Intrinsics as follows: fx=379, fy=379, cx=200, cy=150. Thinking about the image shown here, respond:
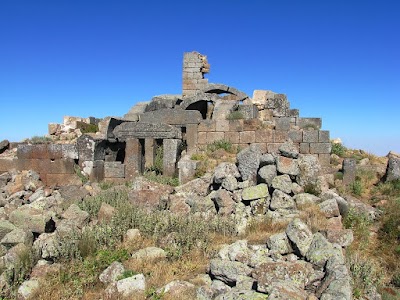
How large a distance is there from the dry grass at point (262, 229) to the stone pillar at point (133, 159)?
5089mm

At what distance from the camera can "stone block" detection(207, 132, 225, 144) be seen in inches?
453

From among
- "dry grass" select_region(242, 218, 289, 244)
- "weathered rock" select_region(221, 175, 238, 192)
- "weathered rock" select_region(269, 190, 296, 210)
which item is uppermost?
"weathered rock" select_region(221, 175, 238, 192)

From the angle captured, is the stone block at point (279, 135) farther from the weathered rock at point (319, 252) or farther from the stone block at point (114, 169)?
the weathered rock at point (319, 252)

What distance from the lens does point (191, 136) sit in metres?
11.6

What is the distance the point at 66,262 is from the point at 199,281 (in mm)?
2055

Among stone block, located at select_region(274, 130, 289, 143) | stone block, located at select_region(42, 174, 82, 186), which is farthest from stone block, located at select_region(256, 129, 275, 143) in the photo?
stone block, located at select_region(42, 174, 82, 186)

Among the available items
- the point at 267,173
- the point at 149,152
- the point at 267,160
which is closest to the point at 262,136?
the point at 149,152

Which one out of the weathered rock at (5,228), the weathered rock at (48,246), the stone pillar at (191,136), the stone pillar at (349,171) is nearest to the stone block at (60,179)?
the stone pillar at (191,136)

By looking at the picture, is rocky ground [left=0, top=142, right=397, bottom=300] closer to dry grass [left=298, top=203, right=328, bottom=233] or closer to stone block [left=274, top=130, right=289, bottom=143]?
dry grass [left=298, top=203, right=328, bottom=233]

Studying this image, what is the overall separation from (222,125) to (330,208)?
17.6 ft

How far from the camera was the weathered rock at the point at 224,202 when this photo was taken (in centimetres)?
721

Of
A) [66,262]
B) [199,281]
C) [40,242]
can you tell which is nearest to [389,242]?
[199,281]

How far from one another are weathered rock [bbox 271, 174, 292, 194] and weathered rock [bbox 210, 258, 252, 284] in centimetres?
250

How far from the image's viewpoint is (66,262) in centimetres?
553
